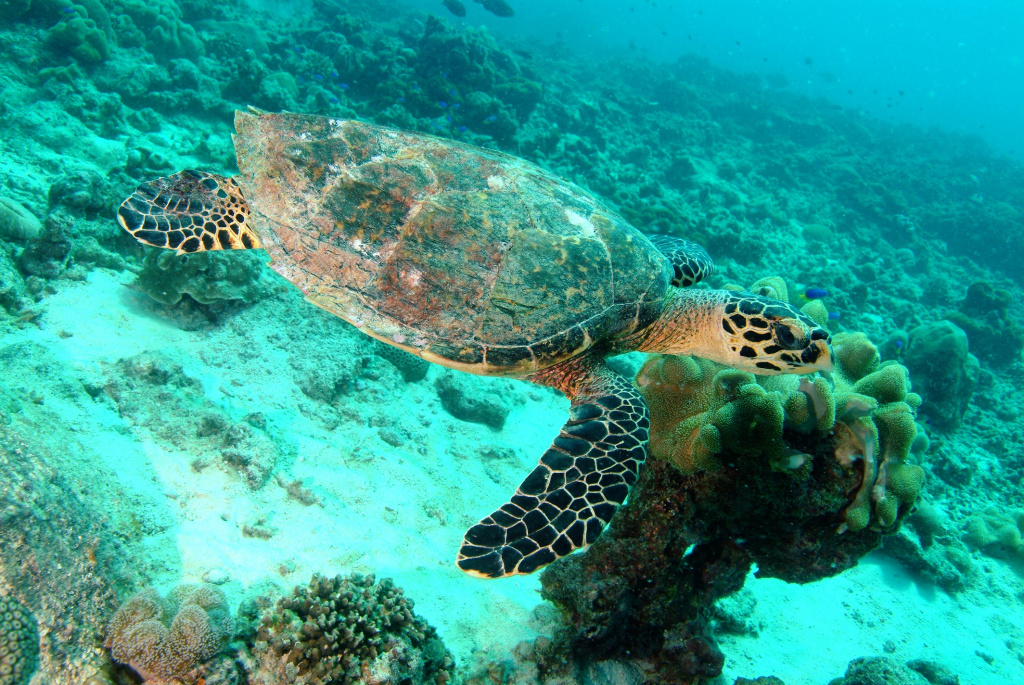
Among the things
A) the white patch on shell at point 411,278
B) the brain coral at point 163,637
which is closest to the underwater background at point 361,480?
the brain coral at point 163,637

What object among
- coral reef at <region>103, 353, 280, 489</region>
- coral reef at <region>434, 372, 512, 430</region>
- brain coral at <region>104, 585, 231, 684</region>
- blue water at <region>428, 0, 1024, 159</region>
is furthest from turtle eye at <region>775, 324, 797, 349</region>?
blue water at <region>428, 0, 1024, 159</region>

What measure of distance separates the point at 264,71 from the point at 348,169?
11.4 metres

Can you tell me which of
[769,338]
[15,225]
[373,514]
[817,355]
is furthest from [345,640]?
[15,225]

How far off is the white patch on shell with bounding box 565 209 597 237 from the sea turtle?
0.03 ft

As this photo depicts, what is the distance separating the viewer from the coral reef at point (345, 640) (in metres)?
2.25

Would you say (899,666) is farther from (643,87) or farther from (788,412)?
(643,87)

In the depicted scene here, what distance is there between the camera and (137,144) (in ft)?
28.6

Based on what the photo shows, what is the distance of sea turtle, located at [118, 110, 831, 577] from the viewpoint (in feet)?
9.89

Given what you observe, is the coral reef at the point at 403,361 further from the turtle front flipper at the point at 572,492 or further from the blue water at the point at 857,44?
the blue water at the point at 857,44

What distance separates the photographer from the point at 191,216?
11.4 ft

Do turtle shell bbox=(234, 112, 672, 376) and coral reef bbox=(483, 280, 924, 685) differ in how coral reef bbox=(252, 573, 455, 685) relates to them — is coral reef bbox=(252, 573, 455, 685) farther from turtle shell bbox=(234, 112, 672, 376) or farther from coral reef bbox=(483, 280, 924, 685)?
turtle shell bbox=(234, 112, 672, 376)

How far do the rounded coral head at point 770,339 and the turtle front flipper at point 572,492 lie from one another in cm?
80

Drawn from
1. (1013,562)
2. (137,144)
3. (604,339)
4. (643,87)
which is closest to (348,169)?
(604,339)

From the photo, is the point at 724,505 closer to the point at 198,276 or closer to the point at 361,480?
the point at 361,480
